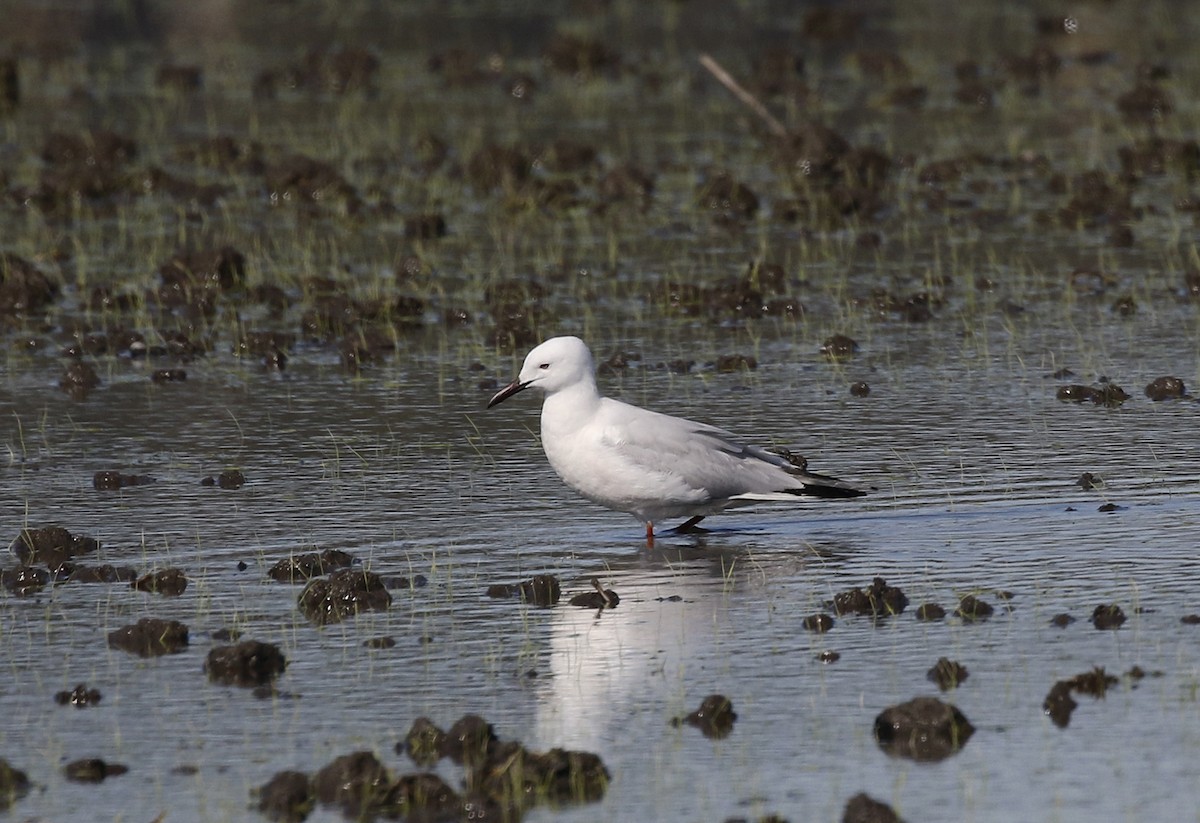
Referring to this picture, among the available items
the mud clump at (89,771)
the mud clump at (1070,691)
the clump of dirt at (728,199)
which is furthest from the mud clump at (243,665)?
the clump of dirt at (728,199)

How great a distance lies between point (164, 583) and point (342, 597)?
83 cm

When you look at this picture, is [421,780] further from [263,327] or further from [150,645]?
[263,327]

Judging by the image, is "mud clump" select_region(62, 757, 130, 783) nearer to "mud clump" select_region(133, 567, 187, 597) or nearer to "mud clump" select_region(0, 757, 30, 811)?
"mud clump" select_region(0, 757, 30, 811)

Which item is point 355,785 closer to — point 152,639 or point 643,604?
point 152,639

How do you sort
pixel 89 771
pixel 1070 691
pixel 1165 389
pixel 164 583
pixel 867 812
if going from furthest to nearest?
pixel 1165 389 < pixel 164 583 < pixel 1070 691 < pixel 89 771 < pixel 867 812

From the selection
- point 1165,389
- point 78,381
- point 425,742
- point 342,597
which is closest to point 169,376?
point 78,381

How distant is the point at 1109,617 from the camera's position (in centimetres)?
850

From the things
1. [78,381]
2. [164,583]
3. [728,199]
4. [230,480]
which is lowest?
[164,583]

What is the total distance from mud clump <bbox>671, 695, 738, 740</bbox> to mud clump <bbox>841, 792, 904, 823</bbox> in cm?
90

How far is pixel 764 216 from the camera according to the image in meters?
19.4

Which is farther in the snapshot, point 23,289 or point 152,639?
point 23,289

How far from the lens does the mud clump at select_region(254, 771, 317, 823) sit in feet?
22.5

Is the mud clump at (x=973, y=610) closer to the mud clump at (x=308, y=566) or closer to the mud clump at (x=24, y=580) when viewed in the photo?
the mud clump at (x=308, y=566)

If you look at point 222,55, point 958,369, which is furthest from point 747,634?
point 222,55
